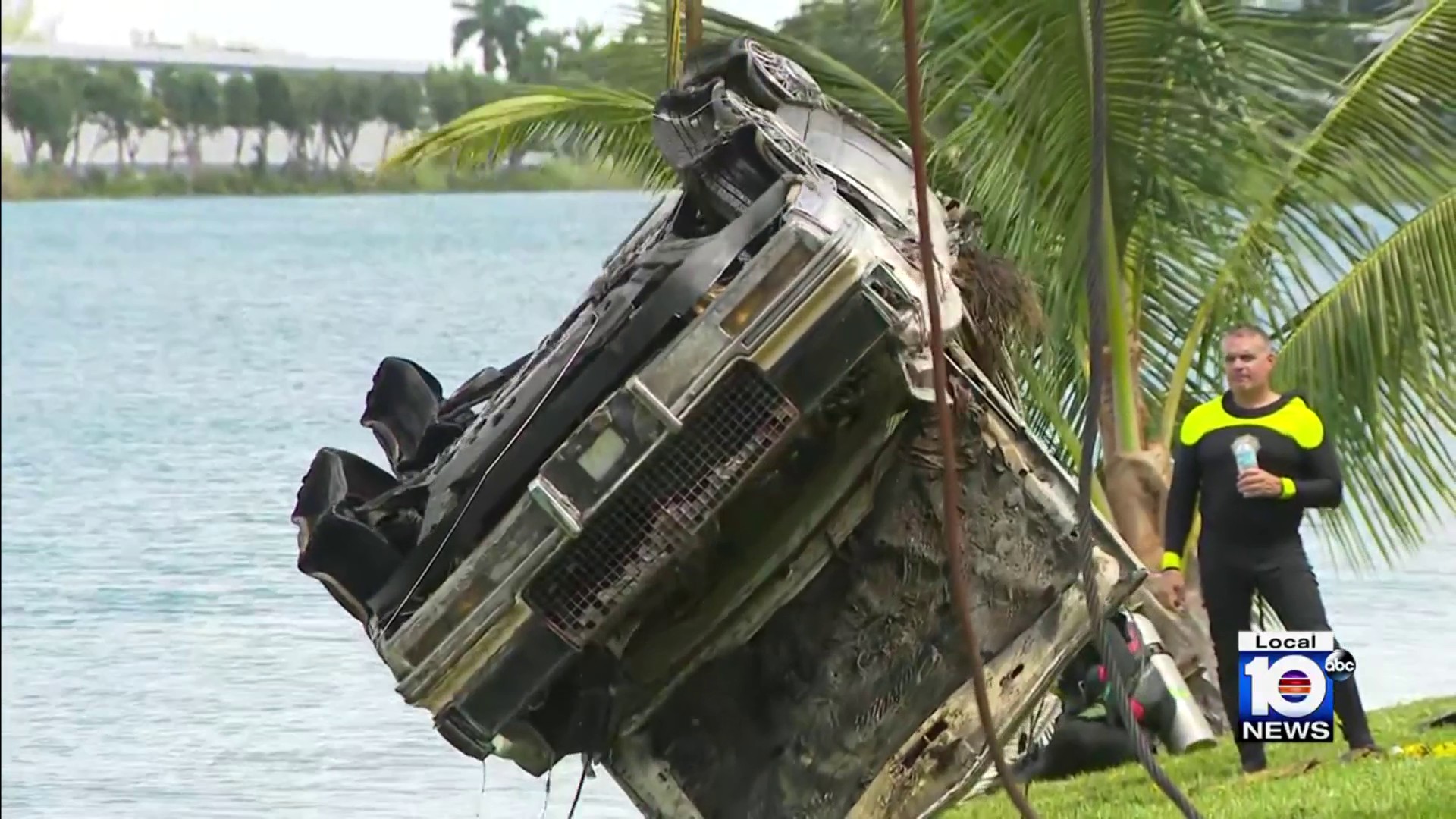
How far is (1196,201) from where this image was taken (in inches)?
490

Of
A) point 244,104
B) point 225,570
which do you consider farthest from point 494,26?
point 225,570

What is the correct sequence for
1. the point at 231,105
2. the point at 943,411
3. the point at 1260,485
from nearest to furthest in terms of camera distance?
the point at 943,411 → the point at 1260,485 → the point at 231,105

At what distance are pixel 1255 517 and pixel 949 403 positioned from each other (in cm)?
235

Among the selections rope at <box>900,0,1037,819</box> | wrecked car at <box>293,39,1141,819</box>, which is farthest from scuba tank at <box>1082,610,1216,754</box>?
rope at <box>900,0,1037,819</box>

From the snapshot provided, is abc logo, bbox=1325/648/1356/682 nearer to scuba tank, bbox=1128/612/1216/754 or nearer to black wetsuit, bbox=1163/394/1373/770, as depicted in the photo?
black wetsuit, bbox=1163/394/1373/770

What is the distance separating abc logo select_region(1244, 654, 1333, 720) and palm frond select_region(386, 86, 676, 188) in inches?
199

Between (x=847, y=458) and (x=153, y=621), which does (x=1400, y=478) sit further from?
(x=153, y=621)

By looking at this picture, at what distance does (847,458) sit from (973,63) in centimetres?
503

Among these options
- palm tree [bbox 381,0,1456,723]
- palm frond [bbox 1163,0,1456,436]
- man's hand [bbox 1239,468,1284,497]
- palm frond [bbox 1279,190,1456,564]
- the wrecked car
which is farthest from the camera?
palm frond [bbox 1163,0,1456,436]

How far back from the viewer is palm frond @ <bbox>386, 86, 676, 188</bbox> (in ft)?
44.2

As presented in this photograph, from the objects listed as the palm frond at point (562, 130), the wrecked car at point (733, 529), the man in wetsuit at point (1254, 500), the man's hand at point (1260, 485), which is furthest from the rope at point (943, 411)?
the palm frond at point (562, 130)

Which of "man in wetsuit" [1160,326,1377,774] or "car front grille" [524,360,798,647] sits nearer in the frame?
"car front grille" [524,360,798,647]

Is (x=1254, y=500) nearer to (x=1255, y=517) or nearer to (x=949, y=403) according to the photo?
(x=1255, y=517)

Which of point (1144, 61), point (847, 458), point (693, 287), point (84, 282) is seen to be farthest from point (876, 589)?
point (84, 282)
